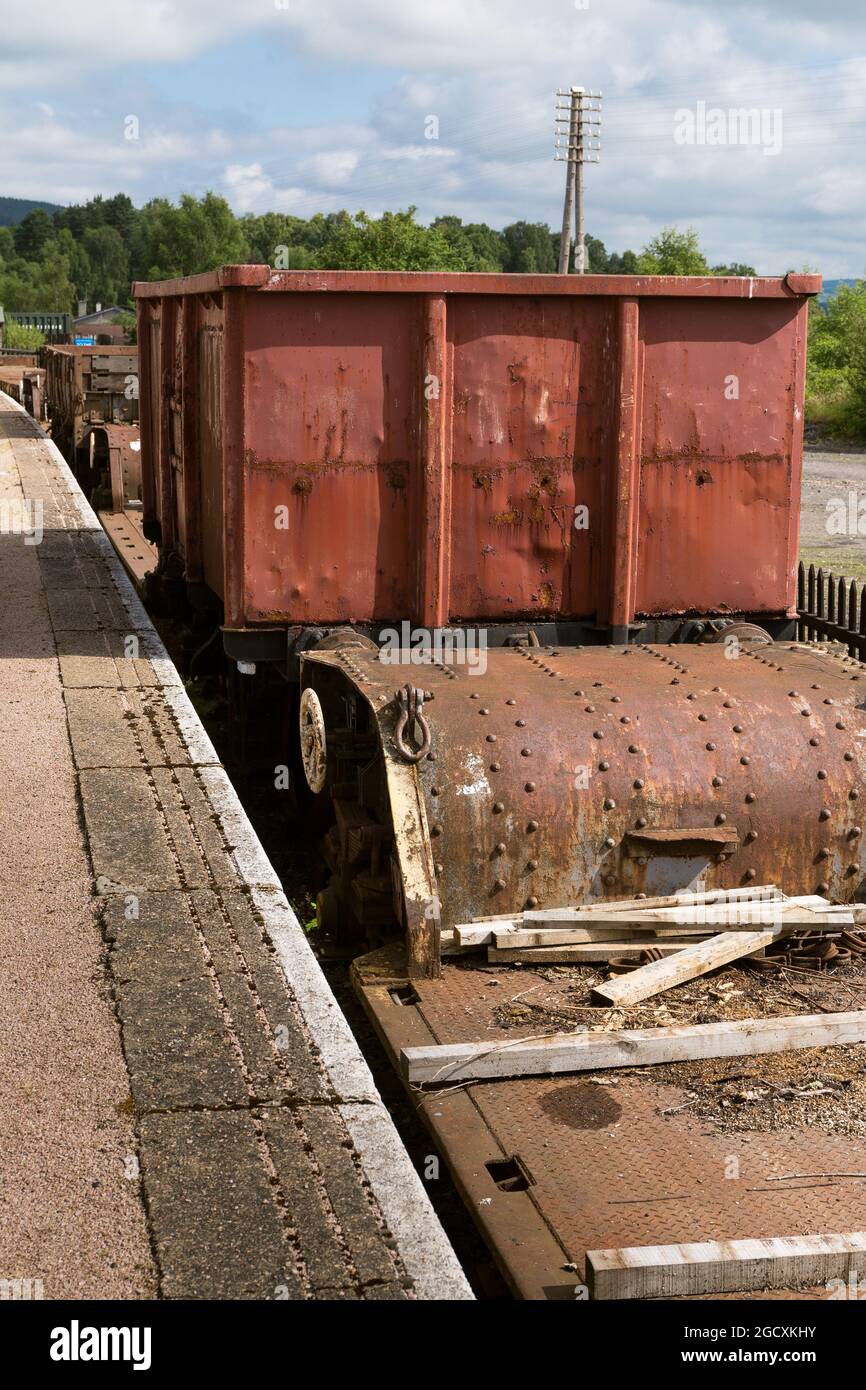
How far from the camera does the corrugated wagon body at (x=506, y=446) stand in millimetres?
7203

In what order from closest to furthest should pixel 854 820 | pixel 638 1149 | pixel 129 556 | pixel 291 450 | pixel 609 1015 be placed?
pixel 638 1149, pixel 609 1015, pixel 854 820, pixel 291 450, pixel 129 556

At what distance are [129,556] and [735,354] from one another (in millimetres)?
6898

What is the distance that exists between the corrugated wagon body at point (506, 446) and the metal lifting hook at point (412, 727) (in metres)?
2.17

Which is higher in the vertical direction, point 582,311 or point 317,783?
point 582,311

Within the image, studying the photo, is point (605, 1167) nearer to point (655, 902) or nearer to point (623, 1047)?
point (623, 1047)

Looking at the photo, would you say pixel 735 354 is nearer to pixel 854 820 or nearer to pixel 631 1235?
pixel 854 820

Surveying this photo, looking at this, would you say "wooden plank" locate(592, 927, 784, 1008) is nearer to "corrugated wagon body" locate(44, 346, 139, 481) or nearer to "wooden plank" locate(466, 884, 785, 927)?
"wooden plank" locate(466, 884, 785, 927)

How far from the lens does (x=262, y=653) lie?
7453 mm

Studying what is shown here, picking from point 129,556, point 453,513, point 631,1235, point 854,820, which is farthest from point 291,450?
point 129,556

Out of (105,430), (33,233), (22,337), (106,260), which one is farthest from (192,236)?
(105,430)

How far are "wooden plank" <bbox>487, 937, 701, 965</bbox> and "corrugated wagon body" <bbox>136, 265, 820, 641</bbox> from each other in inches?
104

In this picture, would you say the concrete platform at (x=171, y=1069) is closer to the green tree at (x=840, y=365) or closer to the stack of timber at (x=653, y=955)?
the stack of timber at (x=653, y=955)

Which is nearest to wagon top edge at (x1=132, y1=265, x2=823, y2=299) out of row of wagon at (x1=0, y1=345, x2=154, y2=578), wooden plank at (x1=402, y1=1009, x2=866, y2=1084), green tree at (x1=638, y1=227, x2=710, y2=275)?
wooden plank at (x1=402, y1=1009, x2=866, y2=1084)

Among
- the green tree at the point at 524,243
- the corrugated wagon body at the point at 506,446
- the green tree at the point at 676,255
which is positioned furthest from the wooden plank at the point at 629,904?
the green tree at the point at 524,243
